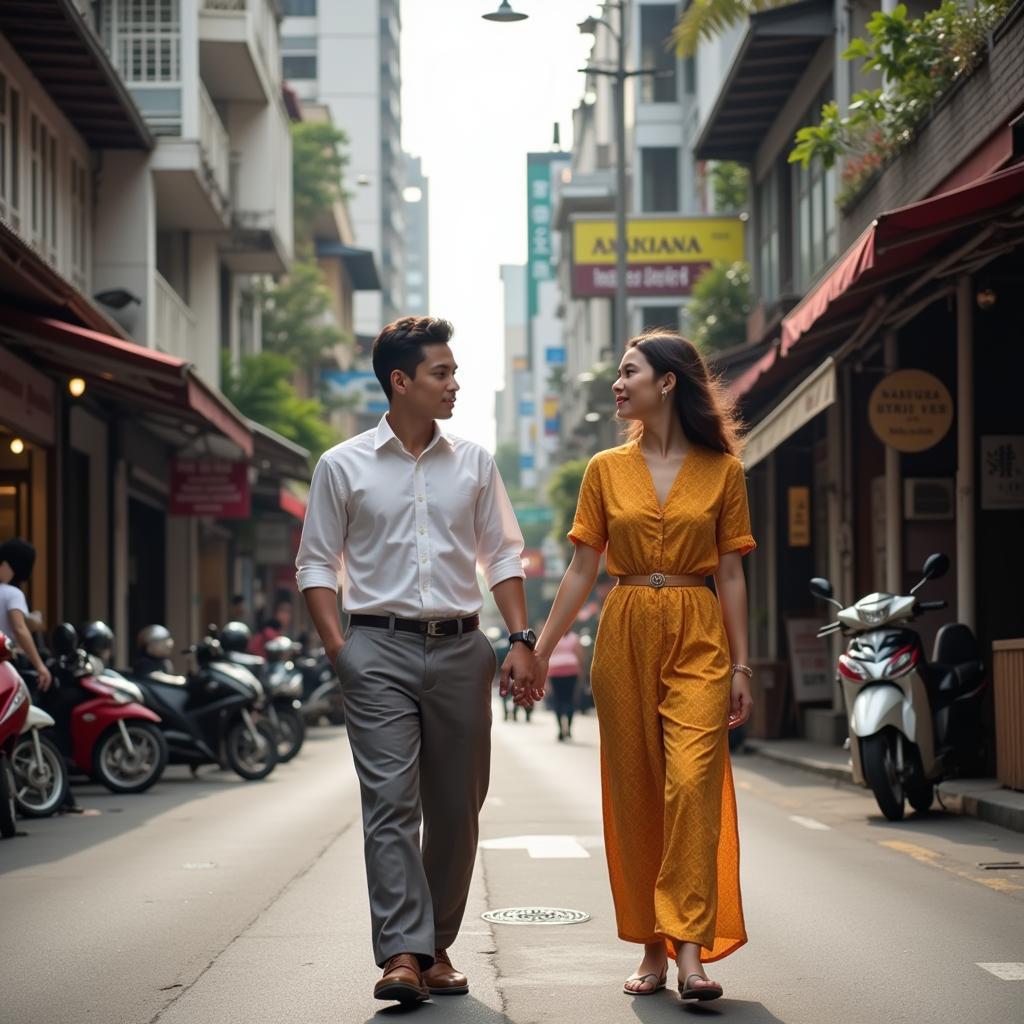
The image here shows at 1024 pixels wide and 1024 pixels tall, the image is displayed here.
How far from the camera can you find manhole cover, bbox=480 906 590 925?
25.7 feet

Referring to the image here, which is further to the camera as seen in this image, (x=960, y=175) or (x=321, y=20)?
(x=321, y=20)

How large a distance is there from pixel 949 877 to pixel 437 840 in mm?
3860

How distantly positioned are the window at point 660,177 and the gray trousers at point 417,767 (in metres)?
46.3

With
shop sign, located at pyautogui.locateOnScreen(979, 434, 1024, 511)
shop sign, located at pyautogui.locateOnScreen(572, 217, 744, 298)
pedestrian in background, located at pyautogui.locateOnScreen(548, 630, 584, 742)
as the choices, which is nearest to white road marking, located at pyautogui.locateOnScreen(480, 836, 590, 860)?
shop sign, located at pyautogui.locateOnScreen(979, 434, 1024, 511)

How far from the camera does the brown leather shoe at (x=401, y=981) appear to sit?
5.68 m

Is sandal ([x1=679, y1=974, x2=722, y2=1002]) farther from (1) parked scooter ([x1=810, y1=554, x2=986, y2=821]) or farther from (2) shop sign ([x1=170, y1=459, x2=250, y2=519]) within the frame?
(2) shop sign ([x1=170, y1=459, x2=250, y2=519])

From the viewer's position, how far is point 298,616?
59250mm

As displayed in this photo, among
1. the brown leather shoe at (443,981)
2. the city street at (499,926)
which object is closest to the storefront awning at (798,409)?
the city street at (499,926)

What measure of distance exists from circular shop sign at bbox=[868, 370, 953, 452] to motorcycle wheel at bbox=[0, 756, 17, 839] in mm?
7272

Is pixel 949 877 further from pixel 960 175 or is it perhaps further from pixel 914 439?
pixel 960 175

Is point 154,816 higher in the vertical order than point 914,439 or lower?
lower

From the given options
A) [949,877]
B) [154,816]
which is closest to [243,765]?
[154,816]

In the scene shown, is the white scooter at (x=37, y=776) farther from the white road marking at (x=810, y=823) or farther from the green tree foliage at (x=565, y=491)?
the green tree foliage at (x=565, y=491)

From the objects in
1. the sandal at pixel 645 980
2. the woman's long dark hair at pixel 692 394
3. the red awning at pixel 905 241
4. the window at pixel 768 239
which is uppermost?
the window at pixel 768 239
